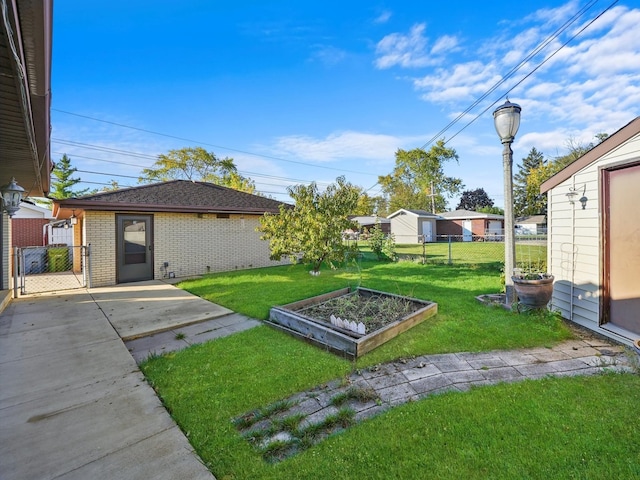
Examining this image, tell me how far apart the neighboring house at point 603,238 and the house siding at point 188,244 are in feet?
30.8

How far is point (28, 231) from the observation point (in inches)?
661

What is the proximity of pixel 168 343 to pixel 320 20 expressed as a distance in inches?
401

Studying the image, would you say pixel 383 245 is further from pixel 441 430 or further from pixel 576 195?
pixel 441 430

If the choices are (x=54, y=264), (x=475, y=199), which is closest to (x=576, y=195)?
(x=54, y=264)

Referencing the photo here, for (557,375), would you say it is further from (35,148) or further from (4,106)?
(35,148)

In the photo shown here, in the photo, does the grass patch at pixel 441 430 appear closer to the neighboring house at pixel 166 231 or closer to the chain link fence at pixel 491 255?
the chain link fence at pixel 491 255

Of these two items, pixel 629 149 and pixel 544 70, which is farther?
pixel 544 70

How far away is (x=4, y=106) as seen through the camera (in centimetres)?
297

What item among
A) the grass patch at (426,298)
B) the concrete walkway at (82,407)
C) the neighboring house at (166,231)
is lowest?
the concrete walkway at (82,407)

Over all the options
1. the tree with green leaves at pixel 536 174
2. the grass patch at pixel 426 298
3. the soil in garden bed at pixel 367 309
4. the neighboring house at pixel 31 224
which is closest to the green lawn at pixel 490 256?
the grass patch at pixel 426 298

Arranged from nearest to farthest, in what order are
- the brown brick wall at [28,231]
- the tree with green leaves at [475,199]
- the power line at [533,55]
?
1. the power line at [533,55]
2. the brown brick wall at [28,231]
3. the tree with green leaves at [475,199]

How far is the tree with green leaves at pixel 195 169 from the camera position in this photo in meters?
26.8

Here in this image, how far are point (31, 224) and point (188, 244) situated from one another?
14247 millimetres

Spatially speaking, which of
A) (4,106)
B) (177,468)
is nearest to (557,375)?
(177,468)
